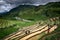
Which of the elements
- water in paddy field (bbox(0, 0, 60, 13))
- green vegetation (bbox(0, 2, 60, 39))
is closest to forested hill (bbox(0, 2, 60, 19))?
green vegetation (bbox(0, 2, 60, 39))

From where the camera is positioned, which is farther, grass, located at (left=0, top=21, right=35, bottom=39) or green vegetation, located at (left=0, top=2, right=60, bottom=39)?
green vegetation, located at (left=0, top=2, right=60, bottom=39)

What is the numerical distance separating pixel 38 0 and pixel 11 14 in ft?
3.82

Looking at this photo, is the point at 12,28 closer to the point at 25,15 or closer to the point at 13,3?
the point at 25,15

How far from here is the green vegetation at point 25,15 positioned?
21.6ft

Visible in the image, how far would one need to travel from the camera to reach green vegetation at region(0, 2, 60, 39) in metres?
6.60

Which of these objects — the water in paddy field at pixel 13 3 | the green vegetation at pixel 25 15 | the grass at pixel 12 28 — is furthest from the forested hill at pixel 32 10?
the grass at pixel 12 28

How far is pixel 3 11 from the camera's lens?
6.93 meters

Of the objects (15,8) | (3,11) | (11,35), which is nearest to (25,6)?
(15,8)

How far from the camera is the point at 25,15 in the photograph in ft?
22.9

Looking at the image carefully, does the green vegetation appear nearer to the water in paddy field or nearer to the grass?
the grass

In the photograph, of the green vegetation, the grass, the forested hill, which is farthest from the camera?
the forested hill

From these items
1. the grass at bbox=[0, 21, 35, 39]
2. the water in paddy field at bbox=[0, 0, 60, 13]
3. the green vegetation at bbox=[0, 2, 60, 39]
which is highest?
the water in paddy field at bbox=[0, 0, 60, 13]

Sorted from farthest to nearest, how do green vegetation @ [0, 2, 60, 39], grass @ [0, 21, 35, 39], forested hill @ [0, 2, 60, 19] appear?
forested hill @ [0, 2, 60, 19] < green vegetation @ [0, 2, 60, 39] < grass @ [0, 21, 35, 39]

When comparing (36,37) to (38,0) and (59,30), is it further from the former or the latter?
(38,0)
